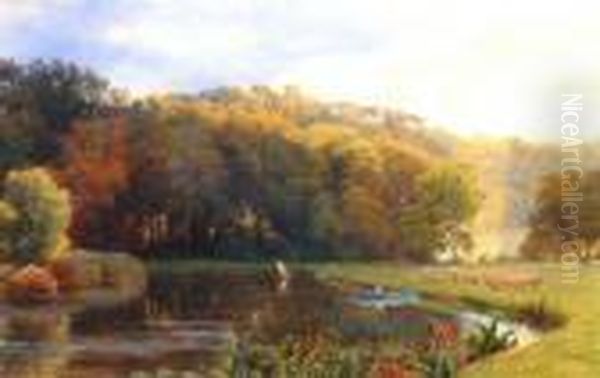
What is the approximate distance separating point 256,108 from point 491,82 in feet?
1.64

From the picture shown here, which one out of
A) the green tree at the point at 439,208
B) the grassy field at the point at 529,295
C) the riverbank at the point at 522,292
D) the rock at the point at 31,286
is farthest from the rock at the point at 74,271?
the green tree at the point at 439,208

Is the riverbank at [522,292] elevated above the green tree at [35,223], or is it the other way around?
the green tree at [35,223]

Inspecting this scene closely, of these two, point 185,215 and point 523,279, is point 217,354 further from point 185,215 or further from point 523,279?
point 523,279

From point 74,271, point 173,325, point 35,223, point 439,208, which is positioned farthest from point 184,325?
point 439,208

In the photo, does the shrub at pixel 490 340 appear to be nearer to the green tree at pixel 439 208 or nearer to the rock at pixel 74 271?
the green tree at pixel 439 208

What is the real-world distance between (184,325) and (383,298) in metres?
0.42

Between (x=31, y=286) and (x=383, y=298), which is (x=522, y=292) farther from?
(x=31, y=286)

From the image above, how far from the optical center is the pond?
2994 mm

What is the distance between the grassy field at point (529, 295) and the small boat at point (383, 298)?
0.06ft

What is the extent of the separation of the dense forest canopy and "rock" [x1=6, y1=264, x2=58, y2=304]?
13cm

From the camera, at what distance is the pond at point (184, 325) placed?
299 centimetres

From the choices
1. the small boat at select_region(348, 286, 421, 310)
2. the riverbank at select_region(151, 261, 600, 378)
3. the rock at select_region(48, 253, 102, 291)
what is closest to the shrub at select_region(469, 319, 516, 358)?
the riverbank at select_region(151, 261, 600, 378)

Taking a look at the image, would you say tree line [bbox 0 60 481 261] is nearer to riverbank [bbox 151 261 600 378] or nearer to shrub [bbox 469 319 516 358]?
riverbank [bbox 151 261 600 378]

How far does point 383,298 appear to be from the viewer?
304 centimetres
